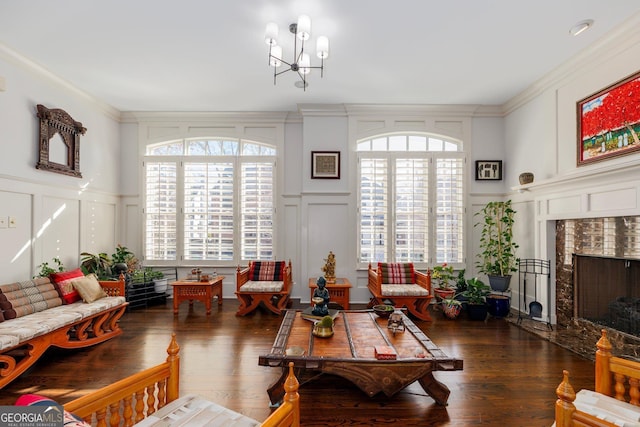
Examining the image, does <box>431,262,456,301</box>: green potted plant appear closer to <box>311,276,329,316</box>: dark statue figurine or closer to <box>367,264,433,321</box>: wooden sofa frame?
<box>367,264,433,321</box>: wooden sofa frame

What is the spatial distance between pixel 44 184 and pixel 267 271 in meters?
3.25

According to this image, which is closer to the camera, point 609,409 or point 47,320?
point 609,409

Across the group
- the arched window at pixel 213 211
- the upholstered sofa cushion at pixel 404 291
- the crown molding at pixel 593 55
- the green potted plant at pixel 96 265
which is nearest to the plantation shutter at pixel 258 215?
the arched window at pixel 213 211

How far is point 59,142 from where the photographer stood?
427 centimetres

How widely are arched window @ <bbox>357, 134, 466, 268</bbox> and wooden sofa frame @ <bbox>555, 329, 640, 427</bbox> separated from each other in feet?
11.3

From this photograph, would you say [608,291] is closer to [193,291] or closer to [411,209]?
[411,209]

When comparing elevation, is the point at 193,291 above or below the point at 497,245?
below

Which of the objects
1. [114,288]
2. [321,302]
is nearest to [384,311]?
[321,302]

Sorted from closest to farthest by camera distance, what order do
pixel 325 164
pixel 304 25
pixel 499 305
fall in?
pixel 304 25
pixel 499 305
pixel 325 164

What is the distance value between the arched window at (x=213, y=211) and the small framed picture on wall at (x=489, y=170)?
3.63m

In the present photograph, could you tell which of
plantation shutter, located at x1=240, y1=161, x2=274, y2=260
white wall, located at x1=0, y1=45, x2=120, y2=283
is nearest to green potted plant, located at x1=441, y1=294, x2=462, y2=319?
plantation shutter, located at x1=240, y1=161, x2=274, y2=260

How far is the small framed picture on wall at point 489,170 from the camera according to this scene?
5262 mm

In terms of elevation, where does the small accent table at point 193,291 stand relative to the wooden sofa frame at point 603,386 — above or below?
below

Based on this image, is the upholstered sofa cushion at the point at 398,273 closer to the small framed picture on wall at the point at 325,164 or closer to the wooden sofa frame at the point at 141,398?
the small framed picture on wall at the point at 325,164
